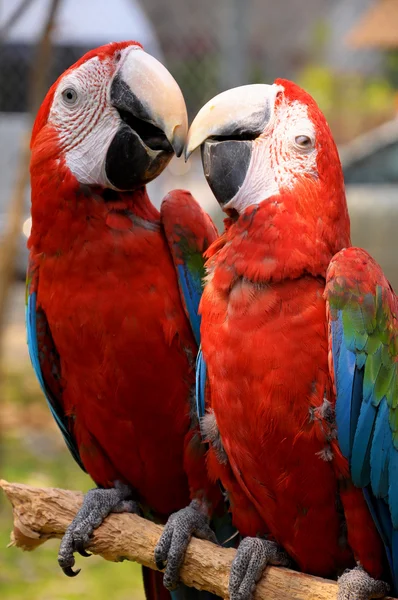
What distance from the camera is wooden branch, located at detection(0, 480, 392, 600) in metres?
1.70

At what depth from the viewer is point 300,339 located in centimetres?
164

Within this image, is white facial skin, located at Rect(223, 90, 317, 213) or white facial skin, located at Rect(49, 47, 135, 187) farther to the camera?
white facial skin, located at Rect(49, 47, 135, 187)

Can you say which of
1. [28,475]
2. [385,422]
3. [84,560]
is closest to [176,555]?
[385,422]

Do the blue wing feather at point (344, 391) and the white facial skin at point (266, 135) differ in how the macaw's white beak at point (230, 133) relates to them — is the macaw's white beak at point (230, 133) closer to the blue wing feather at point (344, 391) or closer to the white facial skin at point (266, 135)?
the white facial skin at point (266, 135)

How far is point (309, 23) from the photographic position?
10.4m

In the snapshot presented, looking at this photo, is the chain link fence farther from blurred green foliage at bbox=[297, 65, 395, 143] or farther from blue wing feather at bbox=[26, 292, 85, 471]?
blue wing feather at bbox=[26, 292, 85, 471]

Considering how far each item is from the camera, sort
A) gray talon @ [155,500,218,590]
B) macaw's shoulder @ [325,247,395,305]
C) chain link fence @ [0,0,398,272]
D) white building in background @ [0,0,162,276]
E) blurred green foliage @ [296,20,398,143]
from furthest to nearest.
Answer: blurred green foliage @ [296,20,398,143], white building in background @ [0,0,162,276], chain link fence @ [0,0,398,272], gray talon @ [155,500,218,590], macaw's shoulder @ [325,247,395,305]

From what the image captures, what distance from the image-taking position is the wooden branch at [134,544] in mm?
1701

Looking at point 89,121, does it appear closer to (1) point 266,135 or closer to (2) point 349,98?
(1) point 266,135

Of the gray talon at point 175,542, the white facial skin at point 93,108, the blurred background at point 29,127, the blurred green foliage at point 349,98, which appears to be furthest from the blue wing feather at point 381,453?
the blurred green foliage at point 349,98

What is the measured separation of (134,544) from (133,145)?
2.82 ft

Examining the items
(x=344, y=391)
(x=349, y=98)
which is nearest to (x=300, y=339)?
(x=344, y=391)

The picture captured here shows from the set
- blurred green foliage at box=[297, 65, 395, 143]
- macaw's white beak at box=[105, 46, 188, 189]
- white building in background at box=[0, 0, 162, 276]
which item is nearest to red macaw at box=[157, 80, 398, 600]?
macaw's white beak at box=[105, 46, 188, 189]

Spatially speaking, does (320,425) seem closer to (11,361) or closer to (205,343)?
(205,343)
